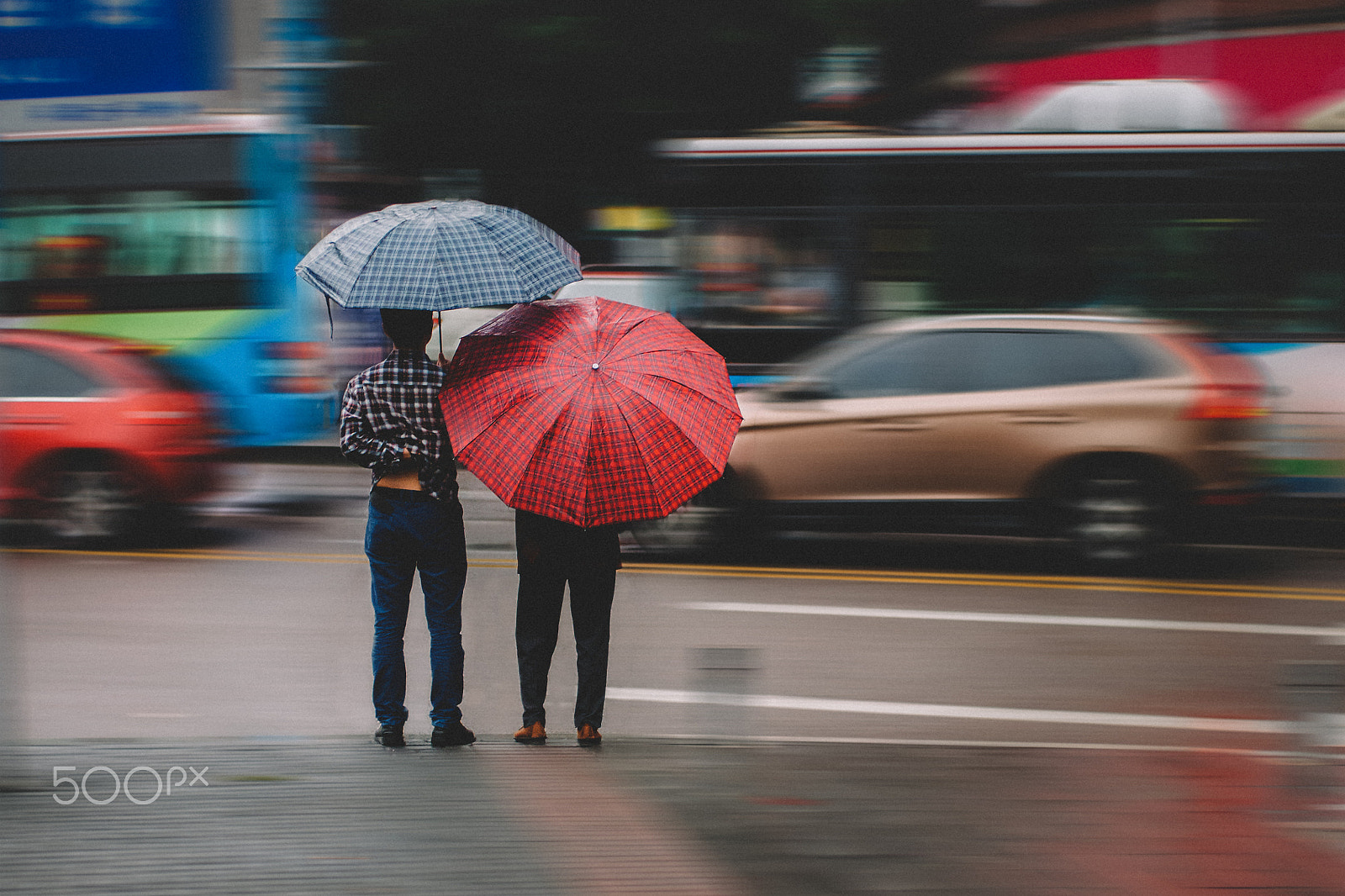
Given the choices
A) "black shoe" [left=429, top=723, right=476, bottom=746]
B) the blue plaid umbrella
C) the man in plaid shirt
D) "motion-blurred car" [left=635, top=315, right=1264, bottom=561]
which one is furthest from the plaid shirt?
"motion-blurred car" [left=635, top=315, right=1264, bottom=561]

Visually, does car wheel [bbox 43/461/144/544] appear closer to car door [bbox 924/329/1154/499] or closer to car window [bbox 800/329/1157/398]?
car window [bbox 800/329/1157/398]

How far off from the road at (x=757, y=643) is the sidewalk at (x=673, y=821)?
0.75 meters

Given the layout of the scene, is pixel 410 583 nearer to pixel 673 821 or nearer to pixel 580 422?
pixel 580 422

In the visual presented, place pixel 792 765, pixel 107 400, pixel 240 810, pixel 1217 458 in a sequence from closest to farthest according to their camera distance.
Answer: pixel 240 810, pixel 792 765, pixel 1217 458, pixel 107 400

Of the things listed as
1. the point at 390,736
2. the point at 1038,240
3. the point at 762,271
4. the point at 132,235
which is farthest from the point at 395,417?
the point at 132,235

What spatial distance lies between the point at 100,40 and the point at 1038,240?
800 centimetres

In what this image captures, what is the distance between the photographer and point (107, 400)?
32.7ft

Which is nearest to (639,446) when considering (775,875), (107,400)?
(775,875)

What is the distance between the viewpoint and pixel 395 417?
4.90m

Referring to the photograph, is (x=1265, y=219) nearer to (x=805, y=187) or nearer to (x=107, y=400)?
(x=805, y=187)

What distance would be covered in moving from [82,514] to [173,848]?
264 inches

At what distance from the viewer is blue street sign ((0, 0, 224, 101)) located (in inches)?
170
